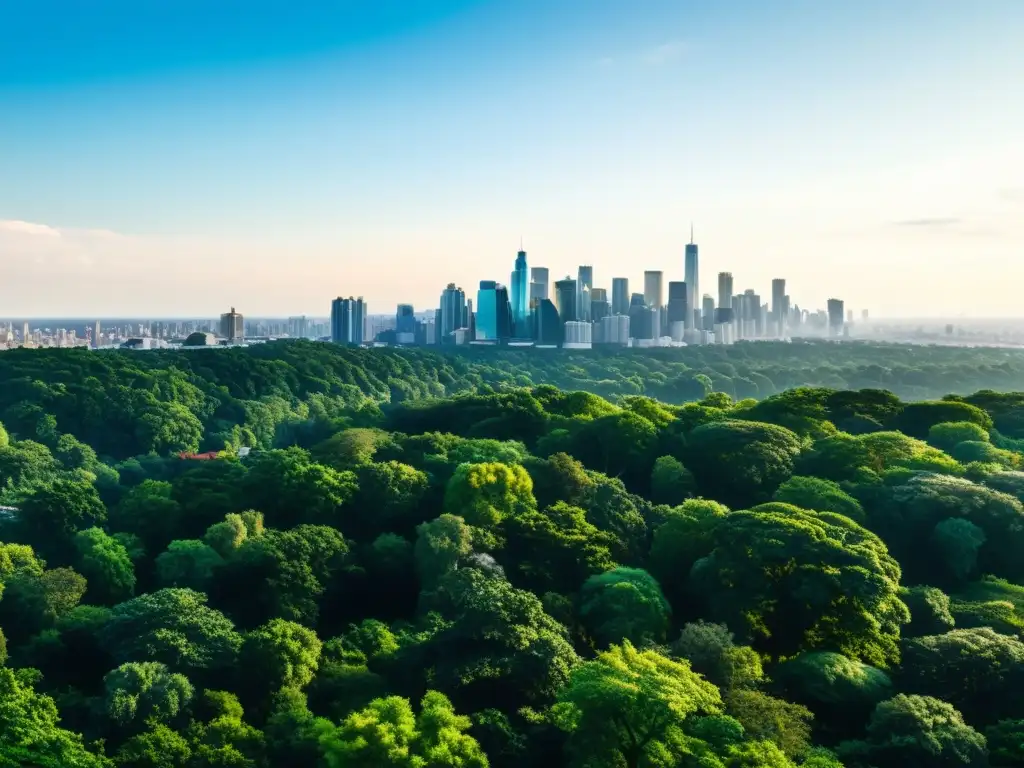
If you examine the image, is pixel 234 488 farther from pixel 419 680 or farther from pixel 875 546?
pixel 875 546

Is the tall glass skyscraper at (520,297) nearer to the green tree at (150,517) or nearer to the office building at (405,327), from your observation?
the office building at (405,327)

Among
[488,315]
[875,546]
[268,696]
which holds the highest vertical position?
[488,315]

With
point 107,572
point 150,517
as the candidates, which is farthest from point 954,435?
point 107,572

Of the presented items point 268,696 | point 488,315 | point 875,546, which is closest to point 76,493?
point 268,696

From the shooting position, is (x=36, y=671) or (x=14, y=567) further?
(x=14, y=567)

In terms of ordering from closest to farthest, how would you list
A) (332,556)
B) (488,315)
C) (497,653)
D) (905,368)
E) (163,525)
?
(497,653) < (332,556) < (163,525) < (905,368) < (488,315)

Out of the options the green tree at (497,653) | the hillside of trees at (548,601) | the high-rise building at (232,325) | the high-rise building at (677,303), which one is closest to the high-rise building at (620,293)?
the high-rise building at (677,303)

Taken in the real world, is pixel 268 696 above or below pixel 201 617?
below
